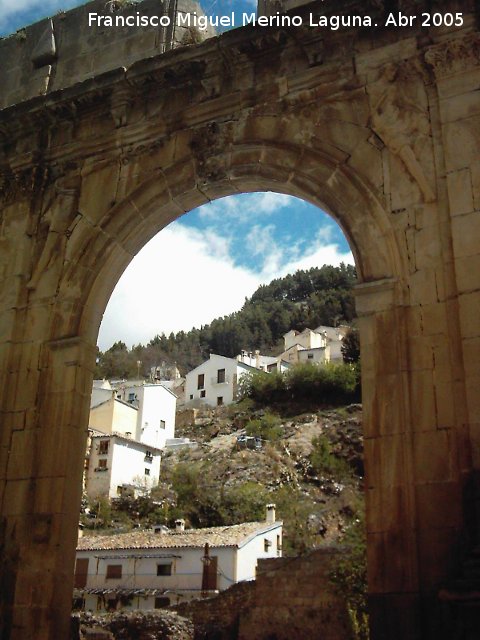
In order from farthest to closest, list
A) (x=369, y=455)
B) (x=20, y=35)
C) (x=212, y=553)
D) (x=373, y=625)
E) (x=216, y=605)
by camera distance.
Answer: (x=212, y=553)
(x=216, y=605)
(x=20, y=35)
(x=369, y=455)
(x=373, y=625)

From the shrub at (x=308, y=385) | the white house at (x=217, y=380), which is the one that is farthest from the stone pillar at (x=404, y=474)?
the white house at (x=217, y=380)

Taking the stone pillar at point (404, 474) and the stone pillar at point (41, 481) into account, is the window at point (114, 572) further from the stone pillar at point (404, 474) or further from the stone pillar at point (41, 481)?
the stone pillar at point (404, 474)

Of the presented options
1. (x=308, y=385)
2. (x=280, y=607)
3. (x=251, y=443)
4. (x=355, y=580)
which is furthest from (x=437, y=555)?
(x=308, y=385)

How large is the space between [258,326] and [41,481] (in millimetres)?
90165

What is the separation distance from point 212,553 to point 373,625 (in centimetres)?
2391

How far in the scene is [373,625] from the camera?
20.0ft

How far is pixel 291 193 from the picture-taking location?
28.5 ft

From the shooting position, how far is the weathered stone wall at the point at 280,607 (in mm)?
23781

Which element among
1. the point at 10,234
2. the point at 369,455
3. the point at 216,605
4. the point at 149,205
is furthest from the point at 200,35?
the point at 216,605

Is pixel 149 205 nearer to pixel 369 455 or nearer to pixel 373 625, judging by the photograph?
pixel 369 455

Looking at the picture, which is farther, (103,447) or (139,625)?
(103,447)

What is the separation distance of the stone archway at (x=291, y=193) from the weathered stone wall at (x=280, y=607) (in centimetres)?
1698

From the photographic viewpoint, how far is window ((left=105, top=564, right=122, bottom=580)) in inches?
1195

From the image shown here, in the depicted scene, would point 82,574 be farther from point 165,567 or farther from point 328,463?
point 328,463
